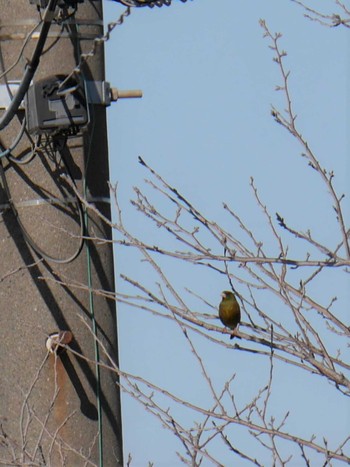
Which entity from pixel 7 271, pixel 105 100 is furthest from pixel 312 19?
pixel 7 271

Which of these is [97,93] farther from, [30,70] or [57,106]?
[30,70]

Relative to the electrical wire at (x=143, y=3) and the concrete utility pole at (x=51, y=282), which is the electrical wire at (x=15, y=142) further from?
the electrical wire at (x=143, y=3)

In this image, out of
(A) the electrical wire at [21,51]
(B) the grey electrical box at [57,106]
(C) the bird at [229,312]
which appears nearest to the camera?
(C) the bird at [229,312]

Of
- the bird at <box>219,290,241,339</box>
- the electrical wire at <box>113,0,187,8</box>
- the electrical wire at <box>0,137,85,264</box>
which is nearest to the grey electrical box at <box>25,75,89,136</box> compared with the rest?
the electrical wire at <box>0,137,85,264</box>

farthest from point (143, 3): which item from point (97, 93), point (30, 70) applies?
point (97, 93)

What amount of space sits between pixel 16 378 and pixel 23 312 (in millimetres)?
230

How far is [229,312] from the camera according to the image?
5.95 m

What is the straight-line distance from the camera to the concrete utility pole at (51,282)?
226 inches

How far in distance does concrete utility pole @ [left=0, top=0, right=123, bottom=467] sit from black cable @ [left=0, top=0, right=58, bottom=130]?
239mm

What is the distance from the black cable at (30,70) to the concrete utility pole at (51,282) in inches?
9.4

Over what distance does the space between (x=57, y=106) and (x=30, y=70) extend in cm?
41

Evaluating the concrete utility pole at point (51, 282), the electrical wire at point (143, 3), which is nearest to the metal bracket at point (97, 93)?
the concrete utility pole at point (51, 282)

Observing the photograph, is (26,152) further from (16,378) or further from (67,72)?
(16,378)

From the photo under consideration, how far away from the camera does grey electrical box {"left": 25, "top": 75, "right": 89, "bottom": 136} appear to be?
574 cm
